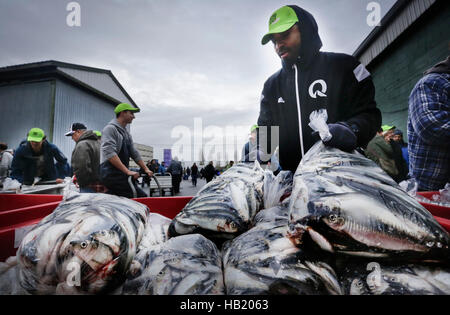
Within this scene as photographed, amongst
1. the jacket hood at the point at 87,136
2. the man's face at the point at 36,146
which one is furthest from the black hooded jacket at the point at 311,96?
the man's face at the point at 36,146

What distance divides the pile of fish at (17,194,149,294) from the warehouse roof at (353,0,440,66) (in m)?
3.65

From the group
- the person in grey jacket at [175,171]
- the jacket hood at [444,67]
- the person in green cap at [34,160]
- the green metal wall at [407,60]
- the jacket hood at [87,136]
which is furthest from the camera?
the person in grey jacket at [175,171]

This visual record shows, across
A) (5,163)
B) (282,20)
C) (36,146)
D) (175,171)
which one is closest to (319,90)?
(282,20)

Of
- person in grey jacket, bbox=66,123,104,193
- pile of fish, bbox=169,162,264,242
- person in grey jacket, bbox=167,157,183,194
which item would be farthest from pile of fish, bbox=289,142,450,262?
person in grey jacket, bbox=167,157,183,194

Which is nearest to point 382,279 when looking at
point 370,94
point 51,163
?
point 370,94

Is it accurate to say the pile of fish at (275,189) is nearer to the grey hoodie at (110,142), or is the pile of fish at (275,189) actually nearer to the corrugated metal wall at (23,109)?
the grey hoodie at (110,142)

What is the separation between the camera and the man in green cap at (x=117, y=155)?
218 centimetres

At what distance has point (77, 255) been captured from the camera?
1.71 ft

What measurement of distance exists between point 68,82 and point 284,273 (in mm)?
11678

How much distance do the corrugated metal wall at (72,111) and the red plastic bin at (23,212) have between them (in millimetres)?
9167

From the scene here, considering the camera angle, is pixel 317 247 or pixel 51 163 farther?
pixel 51 163

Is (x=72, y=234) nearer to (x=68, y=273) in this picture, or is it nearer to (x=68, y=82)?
(x=68, y=273)

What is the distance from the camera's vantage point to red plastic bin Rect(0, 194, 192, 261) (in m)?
0.77

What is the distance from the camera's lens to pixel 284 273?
0.52m
